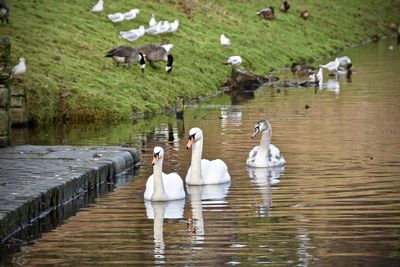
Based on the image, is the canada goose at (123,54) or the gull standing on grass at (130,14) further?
the gull standing on grass at (130,14)

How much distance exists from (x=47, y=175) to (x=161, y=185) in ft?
7.87

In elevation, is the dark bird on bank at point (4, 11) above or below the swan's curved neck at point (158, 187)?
above

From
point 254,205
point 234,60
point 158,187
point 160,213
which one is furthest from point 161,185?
point 234,60

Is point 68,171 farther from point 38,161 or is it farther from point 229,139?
point 229,139

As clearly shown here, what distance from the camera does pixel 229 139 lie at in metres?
39.2

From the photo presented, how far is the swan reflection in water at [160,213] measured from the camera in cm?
2317

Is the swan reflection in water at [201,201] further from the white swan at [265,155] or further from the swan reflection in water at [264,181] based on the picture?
the white swan at [265,155]

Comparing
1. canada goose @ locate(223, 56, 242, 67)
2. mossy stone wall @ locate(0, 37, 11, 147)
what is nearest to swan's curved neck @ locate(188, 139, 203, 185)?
mossy stone wall @ locate(0, 37, 11, 147)

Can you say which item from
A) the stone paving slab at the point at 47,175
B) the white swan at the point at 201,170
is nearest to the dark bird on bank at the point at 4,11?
the stone paving slab at the point at 47,175

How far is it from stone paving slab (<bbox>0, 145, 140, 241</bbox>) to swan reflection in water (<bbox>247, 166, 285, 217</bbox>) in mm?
3114

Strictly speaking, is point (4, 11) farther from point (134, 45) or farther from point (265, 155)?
point (265, 155)

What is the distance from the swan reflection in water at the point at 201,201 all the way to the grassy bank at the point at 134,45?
1563 centimetres

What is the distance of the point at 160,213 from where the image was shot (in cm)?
2667

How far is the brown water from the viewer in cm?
2192
